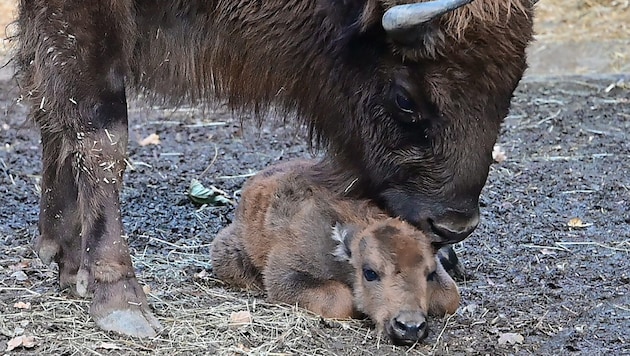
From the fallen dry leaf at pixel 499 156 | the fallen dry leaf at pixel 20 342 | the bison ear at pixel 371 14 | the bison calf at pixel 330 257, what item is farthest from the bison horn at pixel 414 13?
the fallen dry leaf at pixel 499 156

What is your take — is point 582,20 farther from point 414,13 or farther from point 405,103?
point 414,13

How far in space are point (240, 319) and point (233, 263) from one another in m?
0.61

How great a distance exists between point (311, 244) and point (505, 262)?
4.38 feet

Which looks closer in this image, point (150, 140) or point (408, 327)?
point (408, 327)

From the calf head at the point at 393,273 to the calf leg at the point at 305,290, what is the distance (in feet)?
0.23

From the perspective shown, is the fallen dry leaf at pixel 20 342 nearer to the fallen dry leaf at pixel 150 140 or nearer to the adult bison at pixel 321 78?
the adult bison at pixel 321 78

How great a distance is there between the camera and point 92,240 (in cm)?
448

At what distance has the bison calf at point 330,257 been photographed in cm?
429

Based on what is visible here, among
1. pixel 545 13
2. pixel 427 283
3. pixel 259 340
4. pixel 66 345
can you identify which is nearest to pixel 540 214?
pixel 427 283

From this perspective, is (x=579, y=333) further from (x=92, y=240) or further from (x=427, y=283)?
(x=92, y=240)

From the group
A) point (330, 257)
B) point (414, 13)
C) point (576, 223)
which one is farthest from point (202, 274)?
point (576, 223)

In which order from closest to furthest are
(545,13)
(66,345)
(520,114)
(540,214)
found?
1. (66,345)
2. (540,214)
3. (520,114)
4. (545,13)

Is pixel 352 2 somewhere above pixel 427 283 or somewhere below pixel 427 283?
above

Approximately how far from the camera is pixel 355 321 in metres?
4.47
